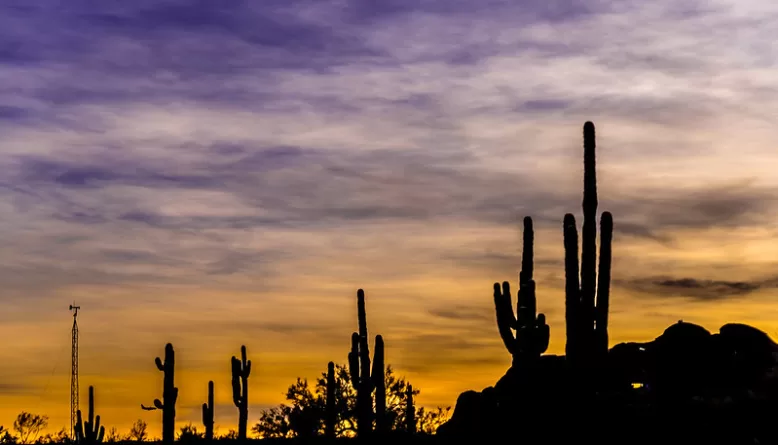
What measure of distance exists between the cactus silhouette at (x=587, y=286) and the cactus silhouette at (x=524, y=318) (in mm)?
984

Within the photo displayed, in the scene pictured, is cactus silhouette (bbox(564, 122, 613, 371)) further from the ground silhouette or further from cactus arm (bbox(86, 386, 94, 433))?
cactus arm (bbox(86, 386, 94, 433))

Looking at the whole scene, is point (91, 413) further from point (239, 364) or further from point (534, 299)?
point (534, 299)

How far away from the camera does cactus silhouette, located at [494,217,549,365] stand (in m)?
31.0

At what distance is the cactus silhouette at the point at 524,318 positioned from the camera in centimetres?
3098

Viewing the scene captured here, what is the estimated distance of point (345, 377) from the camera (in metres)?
59.0

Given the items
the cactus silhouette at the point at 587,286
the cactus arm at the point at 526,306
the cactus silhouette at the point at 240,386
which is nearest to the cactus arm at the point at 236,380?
the cactus silhouette at the point at 240,386

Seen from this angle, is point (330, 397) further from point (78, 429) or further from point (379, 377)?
point (78, 429)

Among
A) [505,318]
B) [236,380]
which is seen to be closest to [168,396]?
[236,380]

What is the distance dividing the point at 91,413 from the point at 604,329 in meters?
25.6

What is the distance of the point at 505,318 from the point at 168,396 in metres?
15.1

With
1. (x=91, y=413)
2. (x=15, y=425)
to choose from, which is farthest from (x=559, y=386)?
(x=15, y=425)

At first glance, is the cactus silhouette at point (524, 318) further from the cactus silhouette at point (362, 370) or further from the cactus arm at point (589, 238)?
the cactus silhouette at point (362, 370)

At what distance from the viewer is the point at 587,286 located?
2981 cm

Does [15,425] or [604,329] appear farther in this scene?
[15,425]
